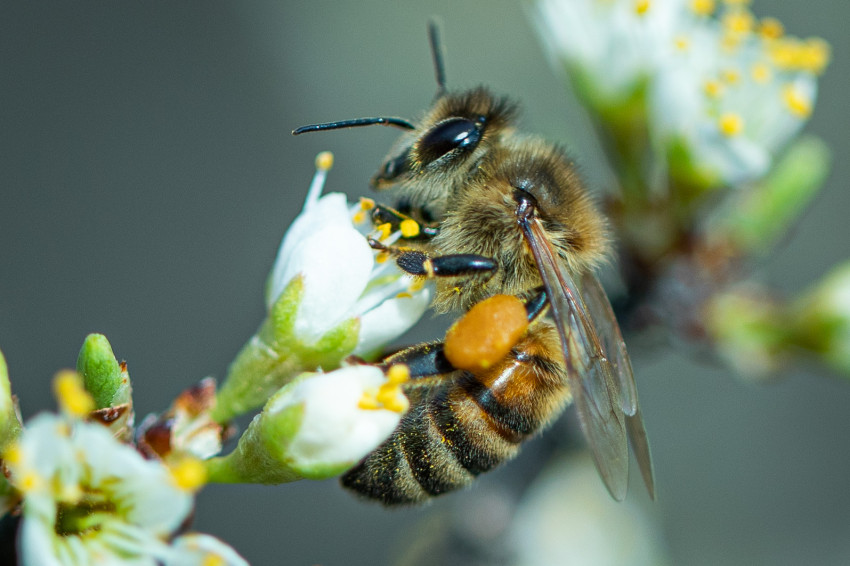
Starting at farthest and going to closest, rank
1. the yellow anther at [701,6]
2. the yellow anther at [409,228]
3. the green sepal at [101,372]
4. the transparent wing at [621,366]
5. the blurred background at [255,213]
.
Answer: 1. the blurred background at [255,213]
2. the yellow anther at [701,6]
3. the yellow anther at [409,228]
4. the transparent wing at [621,366]
5. the green sepal at [101,372]

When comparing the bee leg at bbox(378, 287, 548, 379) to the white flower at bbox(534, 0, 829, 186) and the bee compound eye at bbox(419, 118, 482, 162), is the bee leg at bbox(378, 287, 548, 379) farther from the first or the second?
the white flower at bbox(534, 0, 829, 186)

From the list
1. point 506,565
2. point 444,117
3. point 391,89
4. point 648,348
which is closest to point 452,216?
point 444,117

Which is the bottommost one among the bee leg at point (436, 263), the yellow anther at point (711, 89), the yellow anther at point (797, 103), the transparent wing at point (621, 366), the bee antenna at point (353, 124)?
the transparent wing at point (621, 366)

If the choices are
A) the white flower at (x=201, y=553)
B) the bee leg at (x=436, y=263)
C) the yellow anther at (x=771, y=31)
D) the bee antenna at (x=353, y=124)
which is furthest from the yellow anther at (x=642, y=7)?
the white flower at (x=201, y=553)

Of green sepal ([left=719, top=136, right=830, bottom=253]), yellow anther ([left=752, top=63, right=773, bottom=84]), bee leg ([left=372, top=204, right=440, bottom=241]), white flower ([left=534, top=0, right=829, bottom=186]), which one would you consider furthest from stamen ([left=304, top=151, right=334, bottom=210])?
yellow anther ([left=752, top=63, right=773, bottom=84])

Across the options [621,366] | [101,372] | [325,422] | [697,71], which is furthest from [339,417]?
[697,71]

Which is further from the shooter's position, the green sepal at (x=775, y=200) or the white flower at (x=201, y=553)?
the green sepal at (x=775, y=200)

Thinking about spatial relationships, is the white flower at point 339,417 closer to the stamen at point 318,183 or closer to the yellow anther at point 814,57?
the stamen at point 318,183

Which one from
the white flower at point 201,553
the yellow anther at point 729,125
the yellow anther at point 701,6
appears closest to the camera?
the white flower at point 201,553
